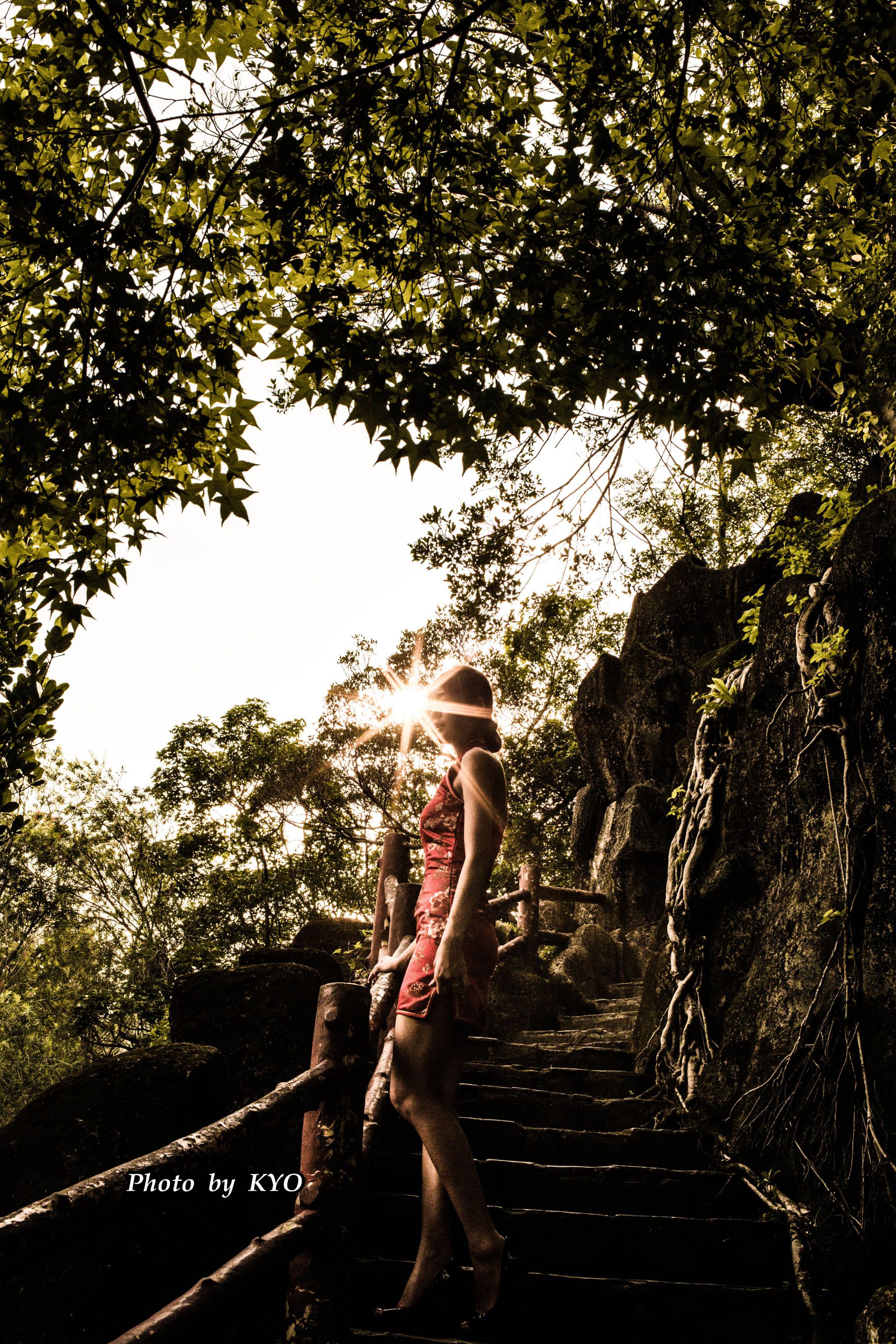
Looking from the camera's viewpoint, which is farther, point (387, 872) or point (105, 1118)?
point (387, 872)

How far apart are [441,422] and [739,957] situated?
3.64m

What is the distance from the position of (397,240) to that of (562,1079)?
5.06m

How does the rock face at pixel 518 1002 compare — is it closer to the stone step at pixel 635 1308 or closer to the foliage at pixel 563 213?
the stone step at pixel 635 1308

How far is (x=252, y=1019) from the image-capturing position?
4637mm

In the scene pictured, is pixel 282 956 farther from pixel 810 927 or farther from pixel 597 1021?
pixel 810 927

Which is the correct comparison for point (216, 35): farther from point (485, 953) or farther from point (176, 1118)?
point (176, 1118)

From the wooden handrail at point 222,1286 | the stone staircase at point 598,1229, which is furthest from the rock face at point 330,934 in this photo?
the wooden handrail at point 222,1286

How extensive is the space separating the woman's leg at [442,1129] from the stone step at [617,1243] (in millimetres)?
894

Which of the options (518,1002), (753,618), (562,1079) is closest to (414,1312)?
(562,1079)

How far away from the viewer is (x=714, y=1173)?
391cm

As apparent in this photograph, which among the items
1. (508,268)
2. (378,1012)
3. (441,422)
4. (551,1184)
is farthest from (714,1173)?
(508,268)

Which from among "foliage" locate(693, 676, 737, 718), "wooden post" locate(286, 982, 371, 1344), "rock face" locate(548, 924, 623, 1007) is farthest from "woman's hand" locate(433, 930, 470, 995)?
"rock face" locate(548, 924, 623, 1007)

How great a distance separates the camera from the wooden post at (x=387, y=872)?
569 cm

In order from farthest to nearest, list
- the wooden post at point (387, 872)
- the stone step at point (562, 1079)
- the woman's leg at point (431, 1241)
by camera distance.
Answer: the wooden post at point (387, 872) < the stone step at point (562, 1079) < the woman's leg at point (431, 1241)
